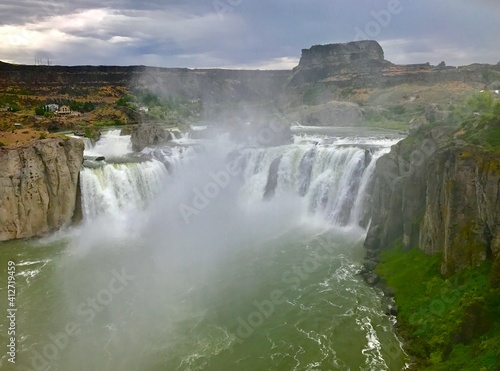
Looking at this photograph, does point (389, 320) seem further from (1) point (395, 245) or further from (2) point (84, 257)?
(2) point (84, 257)

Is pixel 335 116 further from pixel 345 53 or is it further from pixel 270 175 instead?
pixel 345 53

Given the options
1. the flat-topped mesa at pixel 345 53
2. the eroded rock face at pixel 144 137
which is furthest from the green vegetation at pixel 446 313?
the flat-topped mesa at pixel 345 53

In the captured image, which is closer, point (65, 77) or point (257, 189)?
point (257, 189)

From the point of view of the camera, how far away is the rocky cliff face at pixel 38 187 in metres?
28.5

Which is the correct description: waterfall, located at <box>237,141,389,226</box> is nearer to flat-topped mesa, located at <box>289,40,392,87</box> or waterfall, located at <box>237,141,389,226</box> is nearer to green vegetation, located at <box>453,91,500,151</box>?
green vegetation, located at <box>453,91,500,151</box>

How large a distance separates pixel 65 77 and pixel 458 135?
4626 inches

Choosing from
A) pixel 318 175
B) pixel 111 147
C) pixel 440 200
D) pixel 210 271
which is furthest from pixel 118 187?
pixel 440 200

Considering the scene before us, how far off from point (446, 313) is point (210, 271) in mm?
12535

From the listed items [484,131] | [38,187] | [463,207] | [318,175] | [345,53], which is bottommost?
[38,187]

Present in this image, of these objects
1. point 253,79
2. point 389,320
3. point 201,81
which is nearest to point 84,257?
point 389,320

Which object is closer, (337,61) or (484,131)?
(484,131)

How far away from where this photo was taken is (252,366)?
15.9 m

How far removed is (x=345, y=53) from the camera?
414ft

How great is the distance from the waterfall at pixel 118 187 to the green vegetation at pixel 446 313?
2089 centimetres
